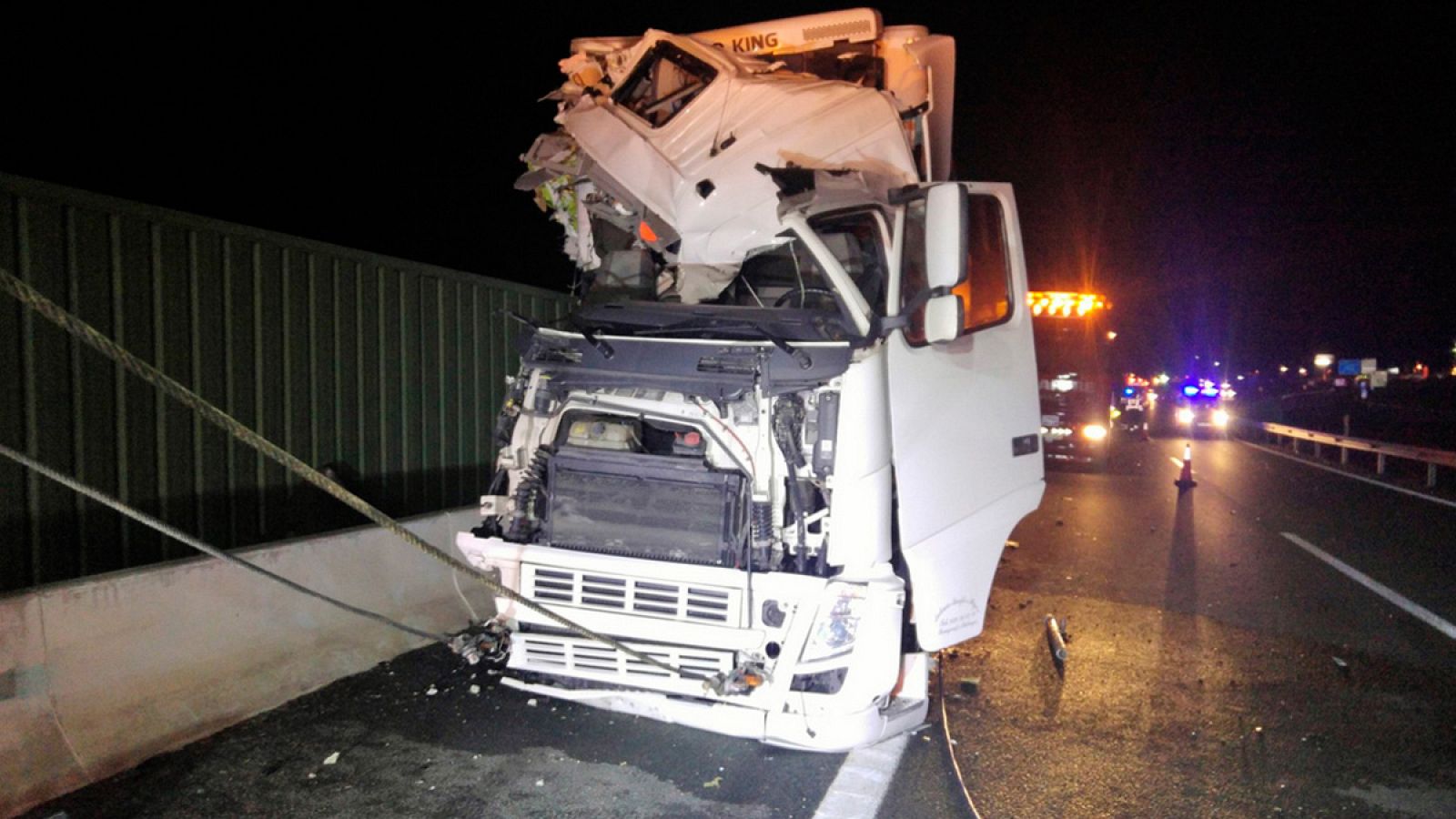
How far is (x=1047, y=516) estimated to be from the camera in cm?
1234

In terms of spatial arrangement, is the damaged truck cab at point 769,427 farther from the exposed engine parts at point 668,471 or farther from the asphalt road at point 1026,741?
the asphalt road at point 1026,741

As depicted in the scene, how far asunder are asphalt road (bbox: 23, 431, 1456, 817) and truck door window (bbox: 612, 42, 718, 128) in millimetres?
3650

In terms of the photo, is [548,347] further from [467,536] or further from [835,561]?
[835,561]

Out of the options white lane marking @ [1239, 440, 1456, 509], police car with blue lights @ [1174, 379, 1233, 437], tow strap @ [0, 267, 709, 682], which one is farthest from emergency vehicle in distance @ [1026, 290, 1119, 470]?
police car with blue lights @ [1174, 379, 1233, 437]

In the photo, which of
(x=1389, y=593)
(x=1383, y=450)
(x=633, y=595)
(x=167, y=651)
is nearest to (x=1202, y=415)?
(x=1383, y=450)

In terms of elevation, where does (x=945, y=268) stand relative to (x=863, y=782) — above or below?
above

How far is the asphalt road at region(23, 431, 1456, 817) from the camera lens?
4.05m

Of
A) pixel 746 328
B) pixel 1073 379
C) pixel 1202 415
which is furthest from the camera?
pixel 1202 415

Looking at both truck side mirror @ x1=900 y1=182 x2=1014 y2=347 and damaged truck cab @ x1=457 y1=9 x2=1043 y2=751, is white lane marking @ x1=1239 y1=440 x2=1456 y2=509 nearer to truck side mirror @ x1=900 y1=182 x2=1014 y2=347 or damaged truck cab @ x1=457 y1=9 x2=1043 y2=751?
truck side mirror @ x1=900 y1=182 x2=1014 y2=347

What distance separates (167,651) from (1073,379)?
611 inches

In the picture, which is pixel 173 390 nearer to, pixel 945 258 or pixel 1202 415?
pixel 945 258

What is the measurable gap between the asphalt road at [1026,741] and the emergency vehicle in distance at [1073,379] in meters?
9.21

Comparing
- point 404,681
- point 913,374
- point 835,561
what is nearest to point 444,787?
point 404,681

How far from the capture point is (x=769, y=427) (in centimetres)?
428
